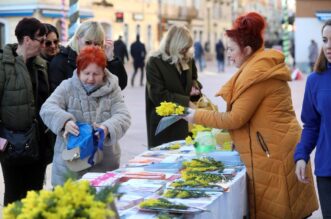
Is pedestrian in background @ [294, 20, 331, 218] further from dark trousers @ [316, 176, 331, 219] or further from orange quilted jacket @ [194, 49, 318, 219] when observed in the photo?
orange quilted jacket @ [194, 49, 318, 219]

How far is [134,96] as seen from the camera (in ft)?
62.2

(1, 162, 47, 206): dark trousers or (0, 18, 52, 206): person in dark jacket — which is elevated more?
(0, 18, 52, 206): person in dark jacket

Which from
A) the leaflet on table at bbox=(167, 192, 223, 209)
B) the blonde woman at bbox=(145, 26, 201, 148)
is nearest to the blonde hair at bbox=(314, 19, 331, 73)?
the leaflet on table at bbox=(167, 192, 223, 209)

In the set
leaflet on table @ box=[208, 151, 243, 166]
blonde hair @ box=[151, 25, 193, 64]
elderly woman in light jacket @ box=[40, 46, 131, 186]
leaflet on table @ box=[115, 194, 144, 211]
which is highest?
blonde hair @ box=[151, 25, 193, 64]

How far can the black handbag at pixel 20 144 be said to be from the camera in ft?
15.5

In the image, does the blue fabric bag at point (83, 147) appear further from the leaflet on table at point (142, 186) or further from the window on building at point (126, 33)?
the window on building at point (126, 33)

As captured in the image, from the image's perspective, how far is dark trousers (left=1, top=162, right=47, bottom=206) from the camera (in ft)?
16.3

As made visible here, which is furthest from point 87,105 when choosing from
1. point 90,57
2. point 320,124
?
point 320,124

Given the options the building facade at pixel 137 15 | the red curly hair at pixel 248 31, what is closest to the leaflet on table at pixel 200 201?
the red curly hair at pixel 248 31

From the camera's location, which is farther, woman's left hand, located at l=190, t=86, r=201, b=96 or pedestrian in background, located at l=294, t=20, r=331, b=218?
woman's left hand, located at l=190, t=86, r=201, b=96

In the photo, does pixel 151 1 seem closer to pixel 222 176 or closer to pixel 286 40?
pixel 286 40

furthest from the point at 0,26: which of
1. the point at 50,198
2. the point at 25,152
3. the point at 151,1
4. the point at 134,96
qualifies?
the point at 50,198

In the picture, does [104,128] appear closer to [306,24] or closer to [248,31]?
[248,31]

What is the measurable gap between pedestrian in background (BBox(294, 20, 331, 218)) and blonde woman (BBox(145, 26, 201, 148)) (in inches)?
88.8
